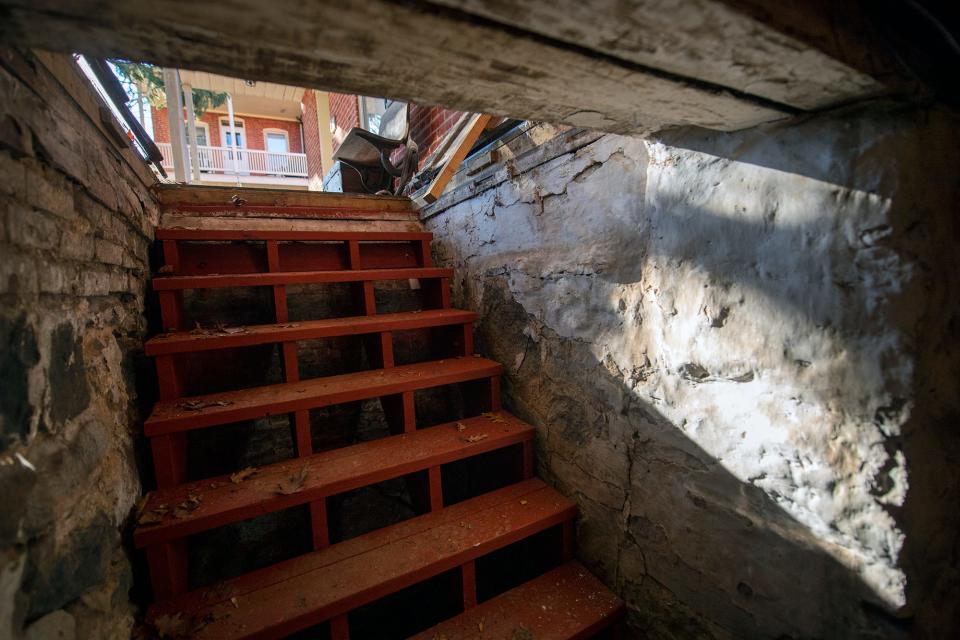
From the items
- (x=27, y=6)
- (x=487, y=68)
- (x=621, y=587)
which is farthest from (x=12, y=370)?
(x=621, y=587)

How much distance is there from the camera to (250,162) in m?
12.4

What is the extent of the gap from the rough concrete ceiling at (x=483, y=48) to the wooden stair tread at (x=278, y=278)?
4.03 feet

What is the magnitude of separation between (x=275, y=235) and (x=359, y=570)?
1.49 m

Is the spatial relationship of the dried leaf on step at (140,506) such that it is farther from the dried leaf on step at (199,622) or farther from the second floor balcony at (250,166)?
the second floor balcony at (250,166)

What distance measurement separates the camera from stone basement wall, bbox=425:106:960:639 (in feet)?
2.44

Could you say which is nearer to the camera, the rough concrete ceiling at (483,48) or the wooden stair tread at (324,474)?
the rough concrete ceiling at (483,48)

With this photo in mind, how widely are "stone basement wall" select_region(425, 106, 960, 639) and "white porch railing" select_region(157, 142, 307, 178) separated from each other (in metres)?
13.4

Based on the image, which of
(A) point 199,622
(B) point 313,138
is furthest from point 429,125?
(B) point 313,138

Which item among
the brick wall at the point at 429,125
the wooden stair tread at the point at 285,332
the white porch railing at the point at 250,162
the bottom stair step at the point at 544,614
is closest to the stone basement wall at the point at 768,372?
the bottom stair step at the point at 544,614

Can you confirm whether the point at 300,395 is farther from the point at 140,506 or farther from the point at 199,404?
the point at 140,506

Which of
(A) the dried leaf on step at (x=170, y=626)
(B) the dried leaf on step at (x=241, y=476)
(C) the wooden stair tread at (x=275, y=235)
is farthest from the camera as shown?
(C) the wooden stair tread at (x=275, y=235)

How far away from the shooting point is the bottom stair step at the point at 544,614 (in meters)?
1.26

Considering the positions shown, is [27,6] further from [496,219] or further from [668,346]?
[496,219]

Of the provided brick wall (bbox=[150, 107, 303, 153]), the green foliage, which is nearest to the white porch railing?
brick wall (bbox=[150, 107, 303, 153])
